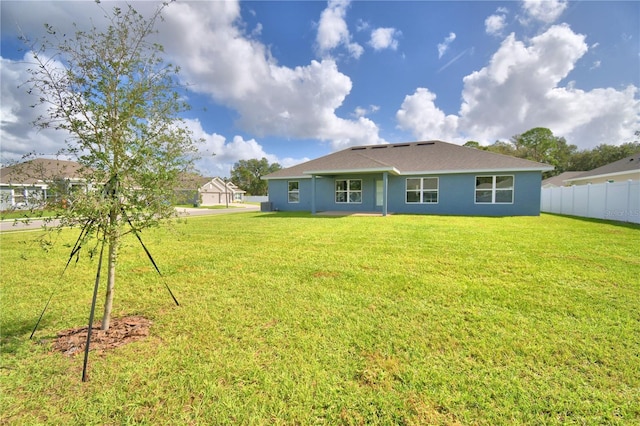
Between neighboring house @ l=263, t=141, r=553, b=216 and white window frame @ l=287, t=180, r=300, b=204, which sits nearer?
neighboring house @ l=263, t=141, r=553, b=216

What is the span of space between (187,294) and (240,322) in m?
1.47

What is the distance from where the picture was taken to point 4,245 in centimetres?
830

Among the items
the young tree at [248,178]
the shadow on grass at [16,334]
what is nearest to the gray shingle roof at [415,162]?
the shadow on grass at [16,334]

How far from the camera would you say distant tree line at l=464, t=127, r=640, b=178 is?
42.9 m

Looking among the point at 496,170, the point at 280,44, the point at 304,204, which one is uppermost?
the point at 280,44

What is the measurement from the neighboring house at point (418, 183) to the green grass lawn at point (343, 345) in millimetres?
10319

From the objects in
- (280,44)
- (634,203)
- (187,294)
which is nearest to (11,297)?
(187,294)

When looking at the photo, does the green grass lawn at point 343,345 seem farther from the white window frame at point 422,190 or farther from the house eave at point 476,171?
the white window frame at point 422,190

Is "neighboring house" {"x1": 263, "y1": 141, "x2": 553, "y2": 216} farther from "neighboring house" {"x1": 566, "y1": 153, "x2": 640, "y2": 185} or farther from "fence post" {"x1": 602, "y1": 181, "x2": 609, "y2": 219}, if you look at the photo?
"neighboring house" {"x1": 566, "y1": 153, "x2": 640, "y2": 185}

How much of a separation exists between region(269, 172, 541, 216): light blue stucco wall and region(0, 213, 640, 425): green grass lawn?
1029 cm

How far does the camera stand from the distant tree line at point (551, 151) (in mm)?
42903

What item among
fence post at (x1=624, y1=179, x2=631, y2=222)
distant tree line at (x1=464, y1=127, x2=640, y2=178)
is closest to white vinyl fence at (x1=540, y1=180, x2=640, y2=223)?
fence post at (x1=624, y1=179, x2=631, y2=222)

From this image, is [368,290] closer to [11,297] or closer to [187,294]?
[187,294]

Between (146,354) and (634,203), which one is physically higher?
(634,203)
